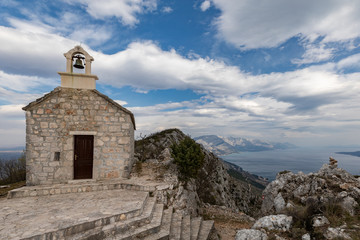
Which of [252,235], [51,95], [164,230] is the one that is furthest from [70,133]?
[252,235]

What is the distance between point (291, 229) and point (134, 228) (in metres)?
6.12

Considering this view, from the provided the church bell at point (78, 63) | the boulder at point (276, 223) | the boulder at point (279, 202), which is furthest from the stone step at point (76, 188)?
the boulder at point (279, 202)

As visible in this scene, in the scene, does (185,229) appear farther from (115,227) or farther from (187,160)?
(187,160)

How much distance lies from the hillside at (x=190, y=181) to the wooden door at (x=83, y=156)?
2.45 meters

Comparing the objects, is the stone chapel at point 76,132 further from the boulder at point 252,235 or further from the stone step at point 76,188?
the boulder at point 252,235

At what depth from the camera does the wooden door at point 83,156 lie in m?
8.41

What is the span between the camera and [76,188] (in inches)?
293

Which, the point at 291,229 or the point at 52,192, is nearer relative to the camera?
the point at 291,229

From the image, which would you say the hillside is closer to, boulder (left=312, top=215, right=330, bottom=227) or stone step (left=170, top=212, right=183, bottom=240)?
stone step (left=170, top=212, right=183, bottom=240)

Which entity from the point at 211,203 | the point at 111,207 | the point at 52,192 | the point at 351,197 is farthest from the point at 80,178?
the point at 351,197

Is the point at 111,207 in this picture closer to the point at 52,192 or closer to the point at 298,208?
the point at 52,192

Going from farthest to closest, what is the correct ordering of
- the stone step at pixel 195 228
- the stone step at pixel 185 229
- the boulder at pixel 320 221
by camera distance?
1. the boulder at pixel 320 221
2. the stone step at pixel 195 228
3. the stone step at pixel 185 229

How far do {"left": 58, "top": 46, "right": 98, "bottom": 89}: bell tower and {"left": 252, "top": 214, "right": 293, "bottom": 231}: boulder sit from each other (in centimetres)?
1025

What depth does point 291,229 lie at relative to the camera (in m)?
6.60
